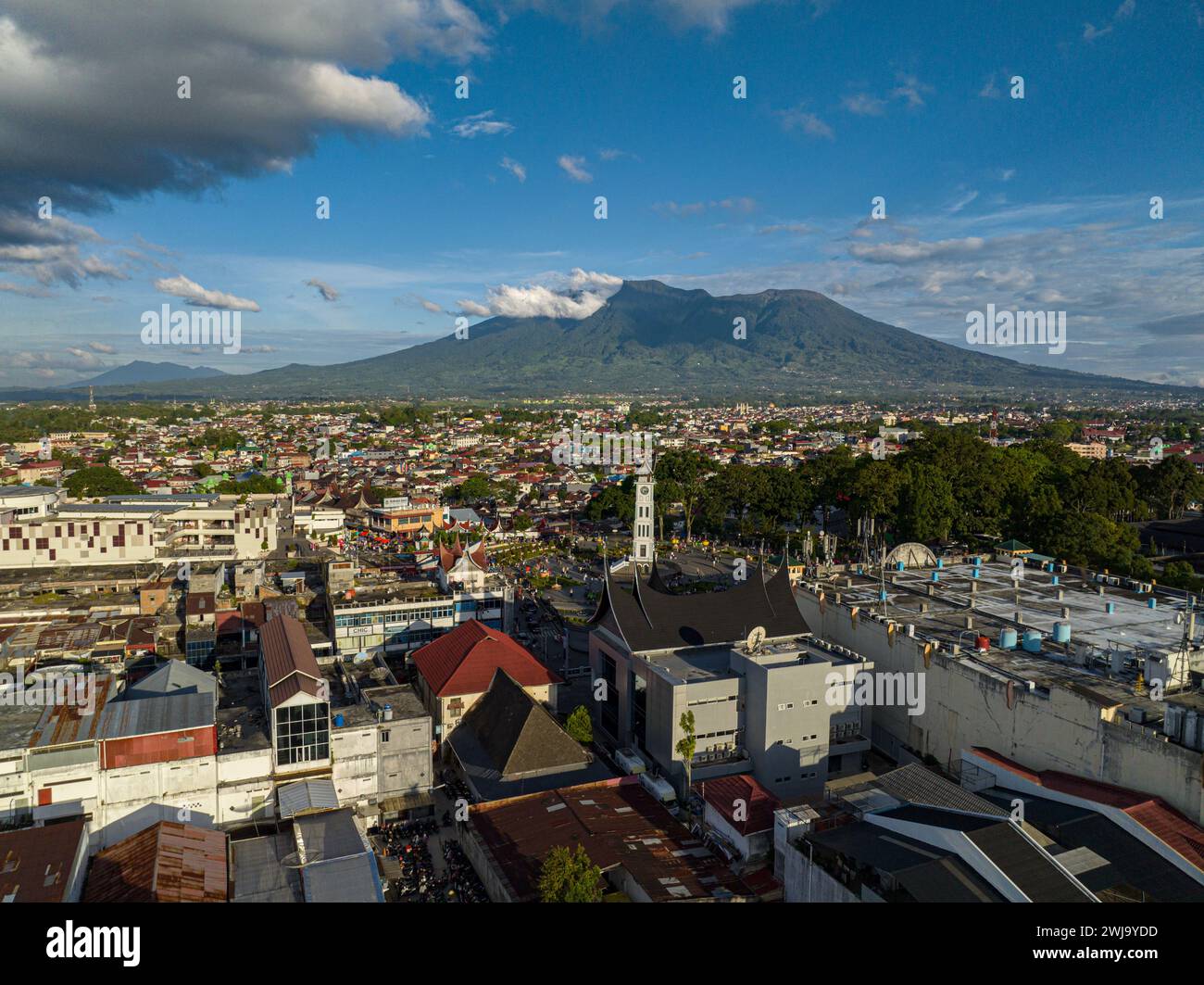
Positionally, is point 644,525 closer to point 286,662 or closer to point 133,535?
point 286,662

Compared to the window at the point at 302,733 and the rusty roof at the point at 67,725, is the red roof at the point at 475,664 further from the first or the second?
the rusty roof at the point at 67,725

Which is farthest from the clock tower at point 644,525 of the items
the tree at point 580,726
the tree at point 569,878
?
the tree at point 569,878

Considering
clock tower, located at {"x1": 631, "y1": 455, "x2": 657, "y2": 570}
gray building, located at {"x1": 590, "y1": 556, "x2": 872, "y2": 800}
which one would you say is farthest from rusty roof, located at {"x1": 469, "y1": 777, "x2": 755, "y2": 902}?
clock tower, located at {"x1": 631, "y1": 455, "x2": 657, "y2": 570}

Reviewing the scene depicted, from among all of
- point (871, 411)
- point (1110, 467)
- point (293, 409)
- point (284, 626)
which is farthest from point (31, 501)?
point (871, 411)

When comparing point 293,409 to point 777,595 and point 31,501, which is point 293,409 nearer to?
point 31,501

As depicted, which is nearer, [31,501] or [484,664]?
[484,664]

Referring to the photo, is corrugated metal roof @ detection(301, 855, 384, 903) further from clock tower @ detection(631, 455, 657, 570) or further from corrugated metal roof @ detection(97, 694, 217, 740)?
clock tower @ detection(631, 455, 657, 570)
